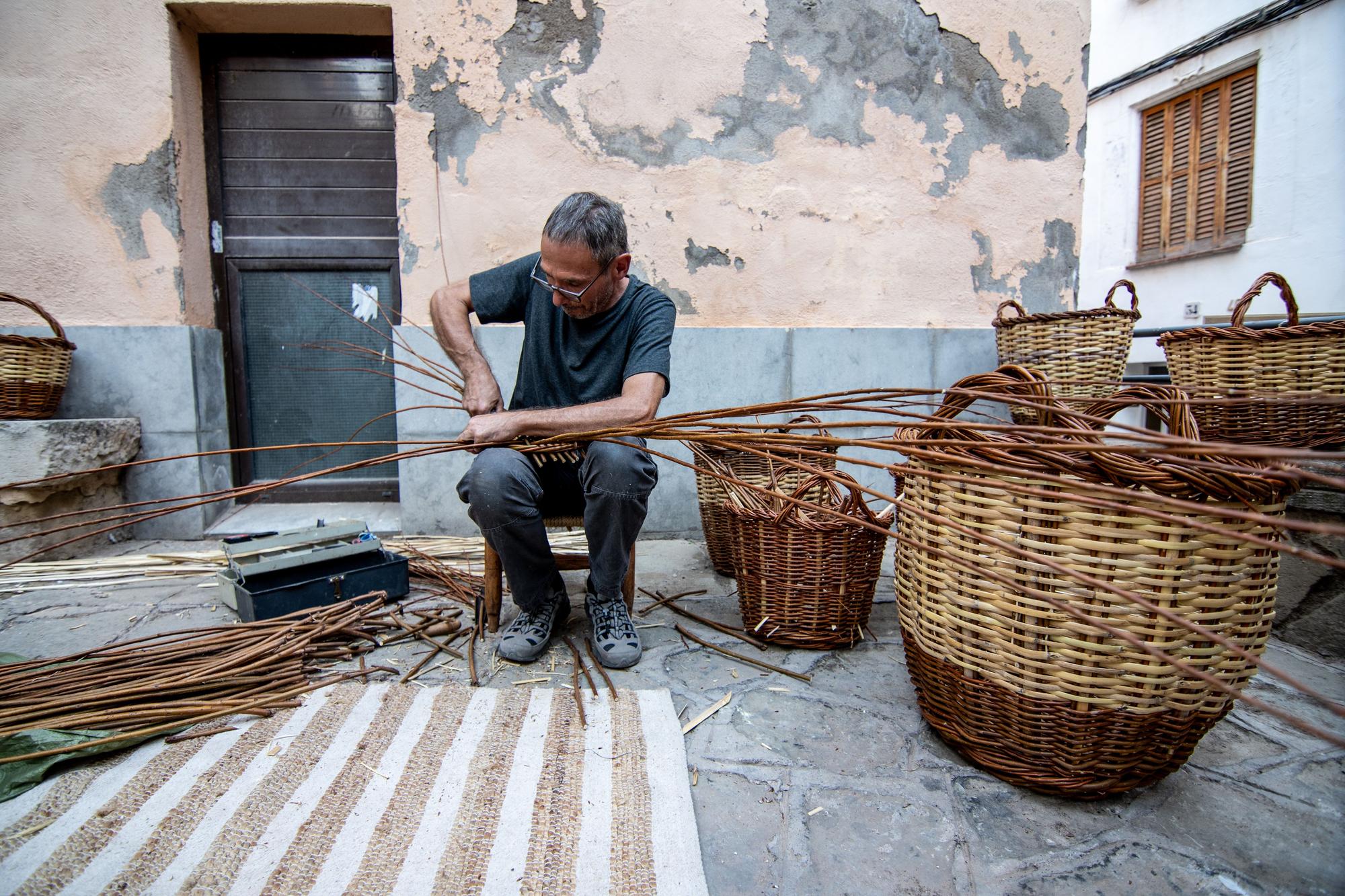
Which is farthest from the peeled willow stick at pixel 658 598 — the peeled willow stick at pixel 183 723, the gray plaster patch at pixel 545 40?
the gray plaster patch at pixel 545 40

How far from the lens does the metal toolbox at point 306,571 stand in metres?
1.98

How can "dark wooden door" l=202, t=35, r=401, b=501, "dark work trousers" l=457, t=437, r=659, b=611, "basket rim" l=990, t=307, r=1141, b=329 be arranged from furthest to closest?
"dark wooden door" l=202, t=35, r=401, b=501, "basket rim" l=990, t=307, r=1141, b=329, "dark work trousers" l=457, t=437, r=659, b=611

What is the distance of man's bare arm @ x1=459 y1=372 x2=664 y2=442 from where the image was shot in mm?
1663

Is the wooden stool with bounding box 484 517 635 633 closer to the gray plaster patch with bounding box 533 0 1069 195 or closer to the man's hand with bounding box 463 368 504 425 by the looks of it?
the man's hand with bounding box 463 368 504 425

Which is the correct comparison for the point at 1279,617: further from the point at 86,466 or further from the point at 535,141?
the point at 86,466

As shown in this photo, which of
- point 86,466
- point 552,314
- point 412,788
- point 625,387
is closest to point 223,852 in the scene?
point 412,788

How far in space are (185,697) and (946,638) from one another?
5.57 ft

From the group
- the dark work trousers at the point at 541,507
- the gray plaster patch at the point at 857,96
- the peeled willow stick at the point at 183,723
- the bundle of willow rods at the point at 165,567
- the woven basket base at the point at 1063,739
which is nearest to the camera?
the woven basket base at the point at 1063,739

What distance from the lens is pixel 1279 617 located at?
2102mm

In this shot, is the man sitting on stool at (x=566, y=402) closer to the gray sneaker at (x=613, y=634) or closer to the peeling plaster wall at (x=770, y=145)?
the gray sneaker at (x=613, y=634)

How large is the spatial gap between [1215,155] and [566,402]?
8339 millimetres

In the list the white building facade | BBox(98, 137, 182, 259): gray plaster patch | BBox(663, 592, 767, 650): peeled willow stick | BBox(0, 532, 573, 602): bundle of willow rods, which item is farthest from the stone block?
the white building facade

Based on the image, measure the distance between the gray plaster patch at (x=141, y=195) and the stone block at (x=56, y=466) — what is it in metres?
0.86

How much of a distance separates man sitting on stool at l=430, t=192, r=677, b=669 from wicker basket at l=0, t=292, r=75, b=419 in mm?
1910
